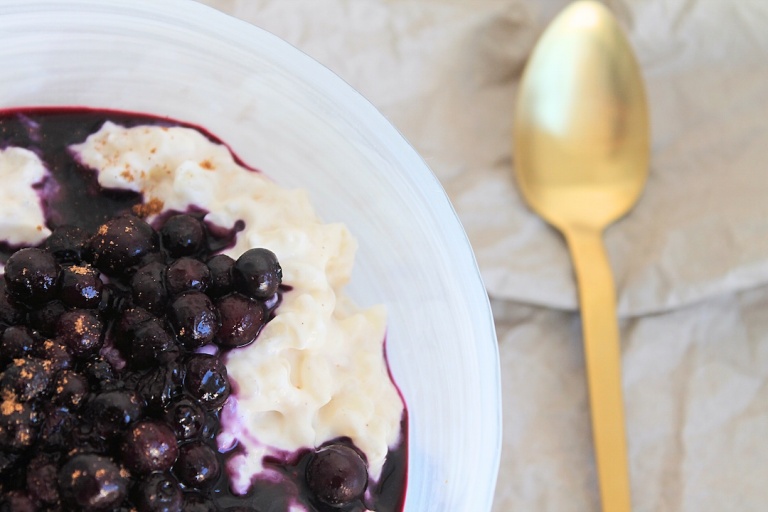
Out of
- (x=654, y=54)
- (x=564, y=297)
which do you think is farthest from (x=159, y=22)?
(x=654, y=54)

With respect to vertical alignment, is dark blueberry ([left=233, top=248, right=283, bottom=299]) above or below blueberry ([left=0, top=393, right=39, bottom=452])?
above

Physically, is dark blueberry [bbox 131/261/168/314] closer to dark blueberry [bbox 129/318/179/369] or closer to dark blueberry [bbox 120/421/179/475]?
dark blueberry [bbox 129/318/179/369]

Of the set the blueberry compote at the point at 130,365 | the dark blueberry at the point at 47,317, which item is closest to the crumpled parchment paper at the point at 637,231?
the blueberry compote at the point at 130,365

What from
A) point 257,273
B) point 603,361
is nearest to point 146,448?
point 257,273

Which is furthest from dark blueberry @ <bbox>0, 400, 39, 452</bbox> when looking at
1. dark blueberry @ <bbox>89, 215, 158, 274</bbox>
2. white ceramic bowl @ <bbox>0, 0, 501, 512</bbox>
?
white ceramic bowl @ <bbox>0, 0, 501, 512</bbox>

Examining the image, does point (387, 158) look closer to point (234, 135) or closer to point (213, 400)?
point (234, 135)

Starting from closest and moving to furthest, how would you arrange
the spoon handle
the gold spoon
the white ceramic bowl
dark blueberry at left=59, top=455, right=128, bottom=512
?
1. dark blueberry at left=59, top=455, right=128, bottom=512
2. the white ceramic bowl
3. the spoon handle
4. the gold spoon

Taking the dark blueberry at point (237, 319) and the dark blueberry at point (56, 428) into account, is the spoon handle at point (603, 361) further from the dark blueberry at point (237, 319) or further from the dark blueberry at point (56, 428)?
the dark blueberry at point (56, 428)

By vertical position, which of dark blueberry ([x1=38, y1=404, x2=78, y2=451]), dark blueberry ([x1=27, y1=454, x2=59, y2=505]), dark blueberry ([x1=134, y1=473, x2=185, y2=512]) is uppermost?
dark blueberry ([x1=38, y1=404, x2=78, y2=451])

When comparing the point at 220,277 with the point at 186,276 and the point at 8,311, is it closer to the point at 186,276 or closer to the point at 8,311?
the point at 186,276
